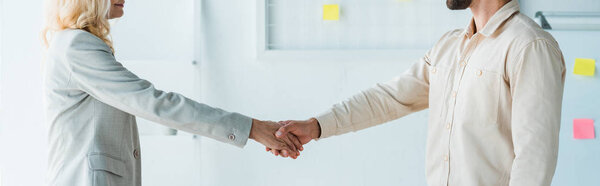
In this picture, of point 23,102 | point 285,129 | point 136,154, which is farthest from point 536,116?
point 23,102

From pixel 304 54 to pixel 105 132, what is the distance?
1.08 m

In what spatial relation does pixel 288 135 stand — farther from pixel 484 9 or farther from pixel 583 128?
pixel 583 128

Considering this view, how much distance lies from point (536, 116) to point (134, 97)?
992 millimetres

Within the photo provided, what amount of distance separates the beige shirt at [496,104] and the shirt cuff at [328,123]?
15.5 inches

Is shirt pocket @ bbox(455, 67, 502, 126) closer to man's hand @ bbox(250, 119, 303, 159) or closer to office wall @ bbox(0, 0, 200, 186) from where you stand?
man's hand @ bbox(250, 119, 303, 159)

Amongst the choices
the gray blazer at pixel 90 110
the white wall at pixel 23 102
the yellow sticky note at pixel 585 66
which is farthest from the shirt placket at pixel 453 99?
the white wall at pixel 23 102

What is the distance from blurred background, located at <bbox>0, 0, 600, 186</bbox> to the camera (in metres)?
2.52

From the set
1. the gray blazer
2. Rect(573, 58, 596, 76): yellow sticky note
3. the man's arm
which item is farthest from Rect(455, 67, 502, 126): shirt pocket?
Rect(573, 58, 596, 76): yellow sticky note

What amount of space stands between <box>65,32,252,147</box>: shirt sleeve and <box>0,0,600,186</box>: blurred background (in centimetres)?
77

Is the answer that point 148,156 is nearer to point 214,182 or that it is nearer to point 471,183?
point 214,182

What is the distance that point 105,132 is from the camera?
1598 mm

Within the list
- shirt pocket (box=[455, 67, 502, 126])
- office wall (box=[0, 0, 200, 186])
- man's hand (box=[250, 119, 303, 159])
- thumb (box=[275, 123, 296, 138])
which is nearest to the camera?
shirt pocket (box=[455, 67, 502, 126])

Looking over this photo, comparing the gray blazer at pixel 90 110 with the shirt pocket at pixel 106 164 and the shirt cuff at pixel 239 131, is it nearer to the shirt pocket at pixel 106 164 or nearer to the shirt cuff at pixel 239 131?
the shirt pocket at pixel 106 164

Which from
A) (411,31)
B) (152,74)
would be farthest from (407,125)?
(152,74)
